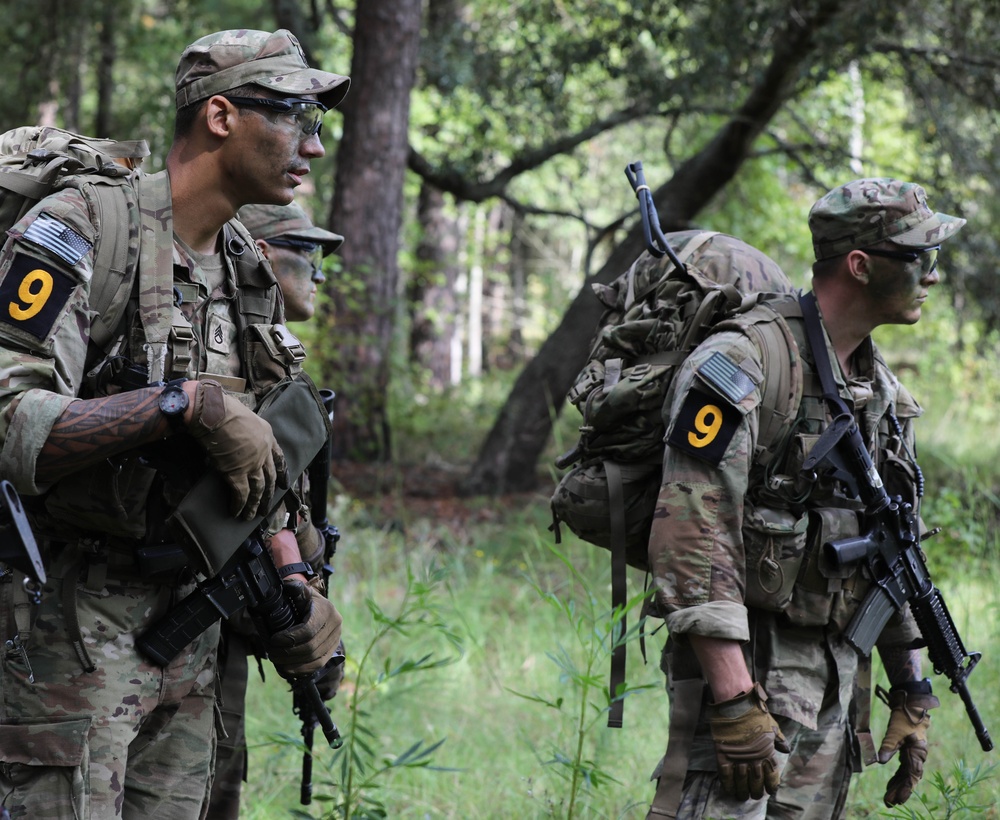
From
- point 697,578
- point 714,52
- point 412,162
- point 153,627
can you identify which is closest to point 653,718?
point 697,578

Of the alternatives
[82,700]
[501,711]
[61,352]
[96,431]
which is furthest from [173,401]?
[501,711]

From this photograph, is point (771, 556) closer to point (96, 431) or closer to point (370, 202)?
point (96, 431)

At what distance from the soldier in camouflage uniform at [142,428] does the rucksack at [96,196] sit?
0.02m

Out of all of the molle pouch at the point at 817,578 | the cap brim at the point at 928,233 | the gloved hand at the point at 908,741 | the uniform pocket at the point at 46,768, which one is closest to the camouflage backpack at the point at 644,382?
the molle pouch at the point at 817,578

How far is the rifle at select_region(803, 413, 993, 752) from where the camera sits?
8.66 ft

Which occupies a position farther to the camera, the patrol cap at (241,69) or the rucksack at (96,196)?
the patrol cap at (241,69)

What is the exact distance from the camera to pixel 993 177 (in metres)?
8.04

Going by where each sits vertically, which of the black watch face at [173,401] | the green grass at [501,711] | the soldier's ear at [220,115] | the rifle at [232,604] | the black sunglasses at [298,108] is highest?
the black sunglasses at [298,108]

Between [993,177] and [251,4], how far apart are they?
32.0 feet

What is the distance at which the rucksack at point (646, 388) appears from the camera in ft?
8.73

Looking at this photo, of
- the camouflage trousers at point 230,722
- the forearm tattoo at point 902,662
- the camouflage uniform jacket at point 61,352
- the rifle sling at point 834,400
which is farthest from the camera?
the forearm tattoo at point 902,662

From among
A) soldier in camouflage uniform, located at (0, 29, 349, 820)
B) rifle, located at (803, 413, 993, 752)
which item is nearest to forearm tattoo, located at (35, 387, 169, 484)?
soldier in camouflage uniform, located at (0, 29, 349, 820)

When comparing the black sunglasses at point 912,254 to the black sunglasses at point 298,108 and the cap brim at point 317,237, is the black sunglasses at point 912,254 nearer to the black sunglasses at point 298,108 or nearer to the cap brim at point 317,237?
the black sunglasses at point 298,108

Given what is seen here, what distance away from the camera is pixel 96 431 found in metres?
1.91
